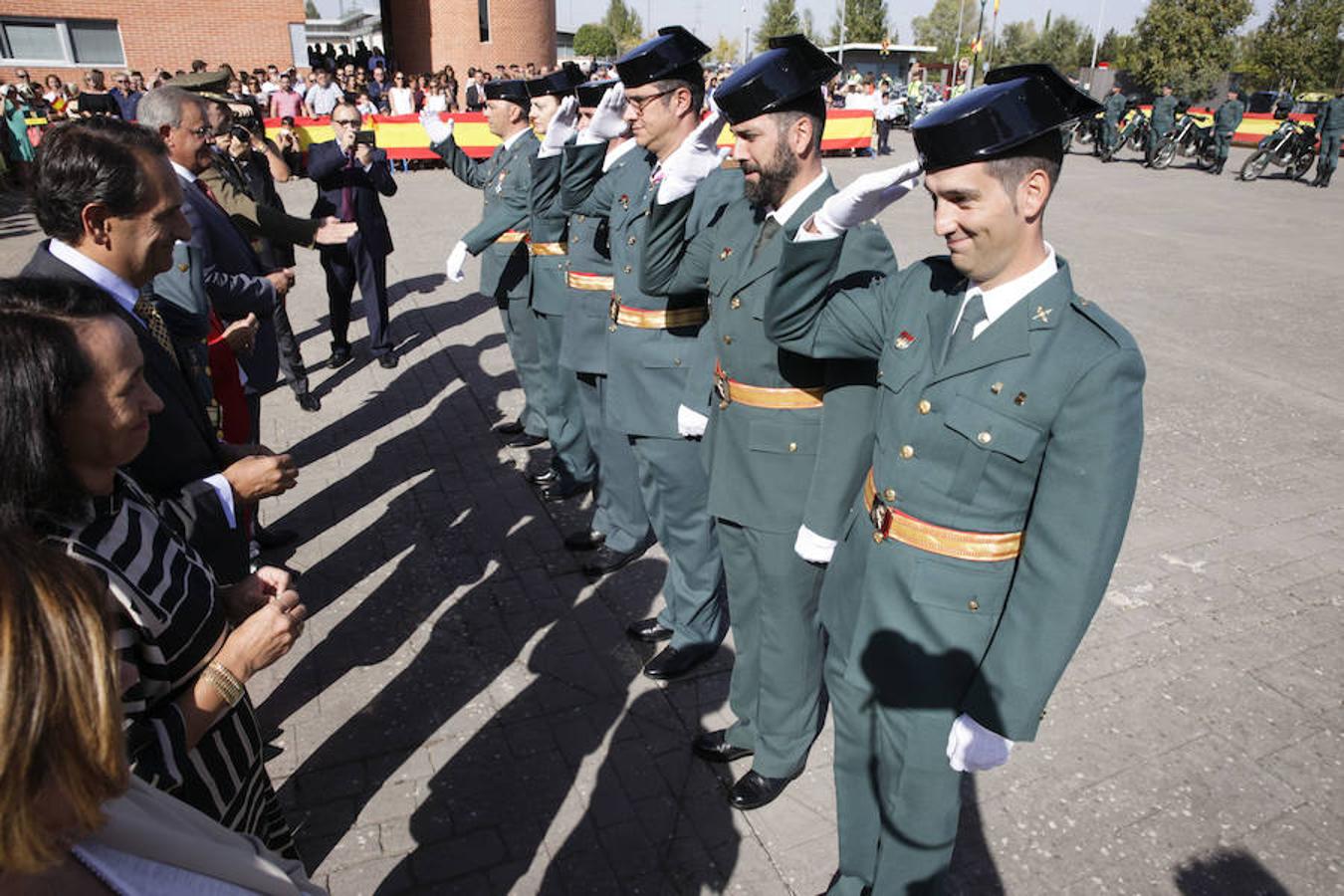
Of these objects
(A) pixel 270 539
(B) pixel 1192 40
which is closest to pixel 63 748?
(A) pixel 270 539

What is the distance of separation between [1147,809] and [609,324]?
111 inches

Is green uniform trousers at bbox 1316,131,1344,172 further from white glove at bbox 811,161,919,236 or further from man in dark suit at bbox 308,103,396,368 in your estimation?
white glove at bbox 811,161,919,236

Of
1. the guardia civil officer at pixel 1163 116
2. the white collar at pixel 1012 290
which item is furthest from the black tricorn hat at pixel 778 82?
the guardia civil officer at pixel 1163 116

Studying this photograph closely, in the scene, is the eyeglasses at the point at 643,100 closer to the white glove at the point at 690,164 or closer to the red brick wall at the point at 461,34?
the white glove at the point at 690,164

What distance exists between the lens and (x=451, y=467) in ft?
18.8

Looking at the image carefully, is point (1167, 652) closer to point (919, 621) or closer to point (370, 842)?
point (919, 621)

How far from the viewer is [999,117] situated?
6.13 feet

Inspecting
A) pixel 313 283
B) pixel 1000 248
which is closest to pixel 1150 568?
pixel 1000 248

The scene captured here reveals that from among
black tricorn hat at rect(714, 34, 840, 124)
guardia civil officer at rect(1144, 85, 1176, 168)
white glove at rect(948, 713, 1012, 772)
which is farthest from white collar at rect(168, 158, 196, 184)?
guardia civil officer at rect(1144, 85, 1176, 168)

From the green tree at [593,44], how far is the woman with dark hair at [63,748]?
55983mm

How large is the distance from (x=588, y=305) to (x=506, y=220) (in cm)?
114

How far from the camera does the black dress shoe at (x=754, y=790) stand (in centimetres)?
Answer: 303

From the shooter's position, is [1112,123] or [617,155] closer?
[617,155]

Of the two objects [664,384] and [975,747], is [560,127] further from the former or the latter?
[975,747]
